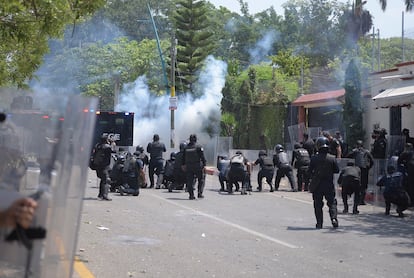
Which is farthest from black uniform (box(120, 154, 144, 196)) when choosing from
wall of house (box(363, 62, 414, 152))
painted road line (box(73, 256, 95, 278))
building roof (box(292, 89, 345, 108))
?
building roof (box(292, 89, 345, 108))

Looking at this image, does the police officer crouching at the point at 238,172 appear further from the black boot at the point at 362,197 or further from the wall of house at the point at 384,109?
the wall of house at the point at 384,109

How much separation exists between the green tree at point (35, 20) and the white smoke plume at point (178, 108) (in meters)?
29.2

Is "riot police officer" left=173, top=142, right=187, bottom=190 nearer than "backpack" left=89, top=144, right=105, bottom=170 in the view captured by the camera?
No

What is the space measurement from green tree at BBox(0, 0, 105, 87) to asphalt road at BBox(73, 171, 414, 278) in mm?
3077

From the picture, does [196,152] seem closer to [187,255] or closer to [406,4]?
[406,4]

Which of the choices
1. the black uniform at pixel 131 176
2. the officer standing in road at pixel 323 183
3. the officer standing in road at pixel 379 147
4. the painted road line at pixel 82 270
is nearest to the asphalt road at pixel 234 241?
the painted road line at pixel 82 270

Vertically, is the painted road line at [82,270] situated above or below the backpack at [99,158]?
A: below

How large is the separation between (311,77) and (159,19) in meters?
21.8

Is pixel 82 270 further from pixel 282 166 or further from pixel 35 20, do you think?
pixel 282 166

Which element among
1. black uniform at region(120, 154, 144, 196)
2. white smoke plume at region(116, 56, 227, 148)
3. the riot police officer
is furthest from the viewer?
white smoke plume at region(116, 56, 227, 148)

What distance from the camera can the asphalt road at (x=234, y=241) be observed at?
8875mm

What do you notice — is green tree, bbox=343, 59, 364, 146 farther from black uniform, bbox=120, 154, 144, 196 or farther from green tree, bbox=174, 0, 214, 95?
green tree, bbox=174, 0, 214, 95

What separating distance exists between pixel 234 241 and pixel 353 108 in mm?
17400

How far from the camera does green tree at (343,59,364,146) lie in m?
27.5
